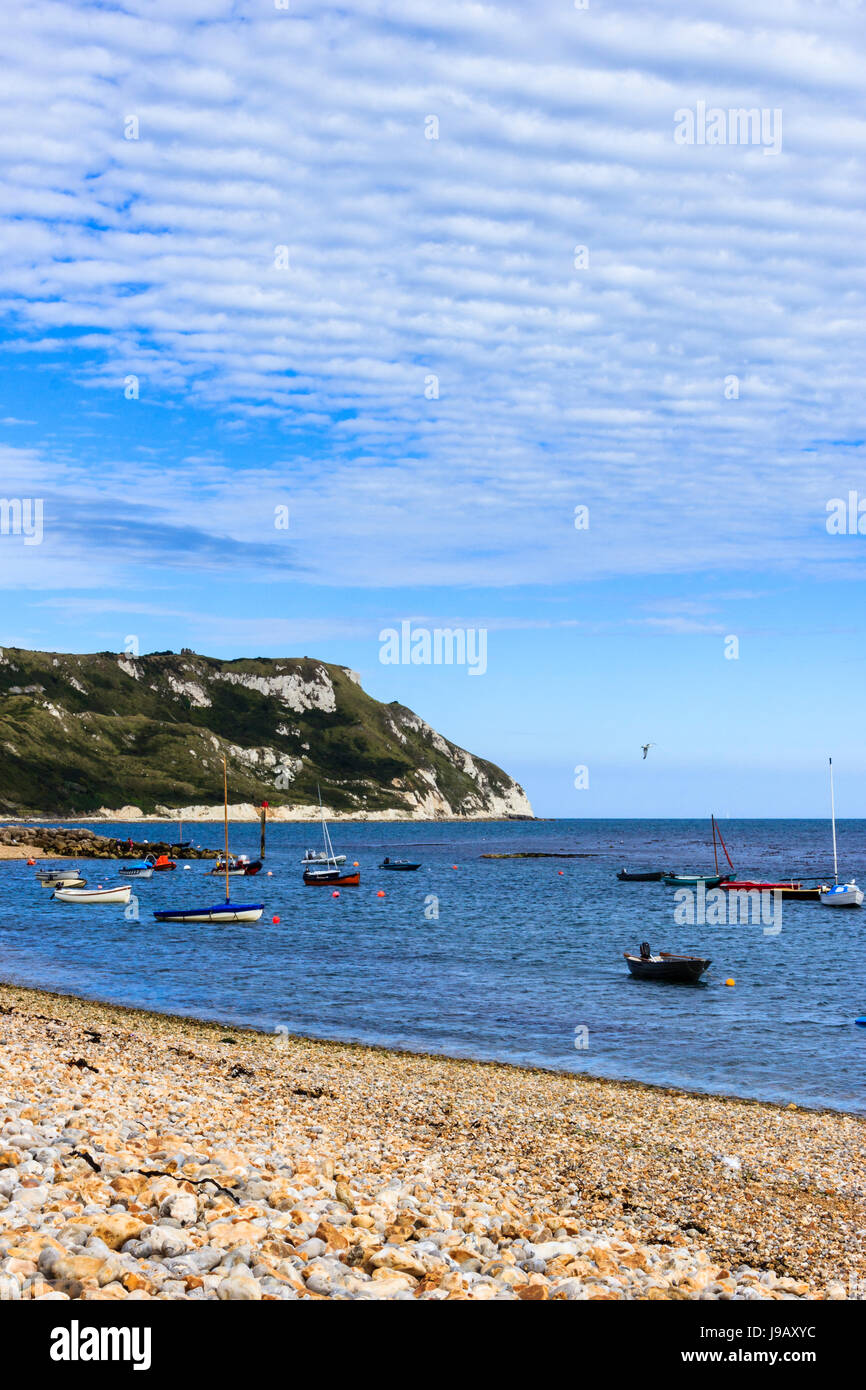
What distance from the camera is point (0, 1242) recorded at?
29.3 ft

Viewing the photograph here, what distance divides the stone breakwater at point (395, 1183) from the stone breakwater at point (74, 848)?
391 ft

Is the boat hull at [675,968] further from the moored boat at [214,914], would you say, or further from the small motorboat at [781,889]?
the small motorboat at [781,889]

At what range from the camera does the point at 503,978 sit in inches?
1762

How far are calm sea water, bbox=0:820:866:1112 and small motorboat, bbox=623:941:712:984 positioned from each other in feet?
2.52

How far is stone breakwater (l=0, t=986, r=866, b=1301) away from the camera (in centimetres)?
932

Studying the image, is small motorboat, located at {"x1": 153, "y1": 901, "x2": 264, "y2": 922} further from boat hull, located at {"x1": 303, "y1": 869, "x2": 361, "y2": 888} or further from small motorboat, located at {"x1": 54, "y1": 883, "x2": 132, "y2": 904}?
boat hull, located at {"x1": 303, "y1": 869, "x2": 361, "y2": 888}

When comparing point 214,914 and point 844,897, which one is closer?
point 214,914

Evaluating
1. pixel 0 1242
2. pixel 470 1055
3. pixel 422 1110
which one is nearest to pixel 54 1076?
pixel 422 1110

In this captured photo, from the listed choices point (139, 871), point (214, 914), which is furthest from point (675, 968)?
point (139, 871)

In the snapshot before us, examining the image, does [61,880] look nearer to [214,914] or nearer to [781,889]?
[214,914]

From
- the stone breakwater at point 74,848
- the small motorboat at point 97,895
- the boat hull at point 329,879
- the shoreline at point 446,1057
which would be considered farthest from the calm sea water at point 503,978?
the stone breakwater at point 74,848

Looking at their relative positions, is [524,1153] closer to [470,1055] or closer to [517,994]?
[470,1055]

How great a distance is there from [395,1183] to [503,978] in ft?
103
